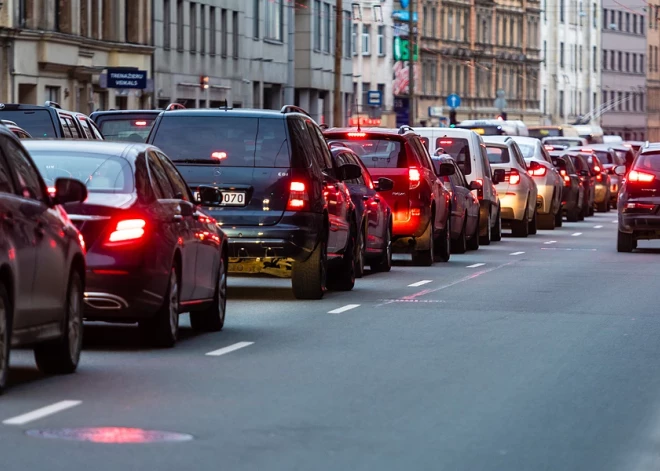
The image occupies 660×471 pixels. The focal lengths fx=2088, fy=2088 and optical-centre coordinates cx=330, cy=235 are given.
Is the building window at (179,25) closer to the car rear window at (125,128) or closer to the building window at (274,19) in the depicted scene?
the building window at (274,19)

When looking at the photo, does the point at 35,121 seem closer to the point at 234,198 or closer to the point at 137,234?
the point at 234,198

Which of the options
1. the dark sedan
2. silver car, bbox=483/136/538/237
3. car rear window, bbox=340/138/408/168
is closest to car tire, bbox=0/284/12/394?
the dark sedan

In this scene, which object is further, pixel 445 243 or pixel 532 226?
pixel 532 226

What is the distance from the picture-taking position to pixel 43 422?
9.70 m

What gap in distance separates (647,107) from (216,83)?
94.9m

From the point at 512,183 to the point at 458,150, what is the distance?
474 cm

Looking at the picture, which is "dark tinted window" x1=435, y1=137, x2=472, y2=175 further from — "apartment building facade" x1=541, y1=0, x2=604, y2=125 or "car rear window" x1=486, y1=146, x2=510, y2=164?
"apartment building facade" x1=541, y1=0, x2=604, y2=125

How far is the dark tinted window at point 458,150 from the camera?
1233 inches

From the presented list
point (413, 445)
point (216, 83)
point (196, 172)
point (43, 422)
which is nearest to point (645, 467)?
point (413, 445)

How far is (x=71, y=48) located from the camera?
2093 inches

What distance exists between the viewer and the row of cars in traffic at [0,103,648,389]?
38.1ft

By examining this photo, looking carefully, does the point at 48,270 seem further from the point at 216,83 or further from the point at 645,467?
the point at 216,83

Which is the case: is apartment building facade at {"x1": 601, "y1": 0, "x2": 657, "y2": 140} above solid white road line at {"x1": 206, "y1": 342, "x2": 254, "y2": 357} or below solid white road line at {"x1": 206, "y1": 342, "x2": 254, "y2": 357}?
above

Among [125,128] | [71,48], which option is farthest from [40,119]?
[71,48]
